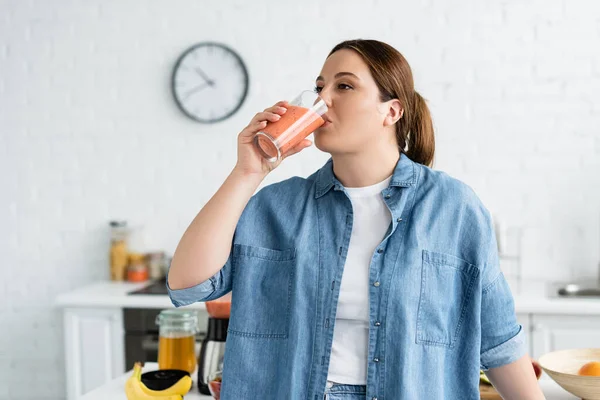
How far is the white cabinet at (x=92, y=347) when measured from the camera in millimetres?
3469

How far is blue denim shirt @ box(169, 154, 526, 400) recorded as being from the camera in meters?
1.42

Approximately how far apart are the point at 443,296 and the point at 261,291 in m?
0.38

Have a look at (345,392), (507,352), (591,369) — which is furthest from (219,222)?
(591,369)

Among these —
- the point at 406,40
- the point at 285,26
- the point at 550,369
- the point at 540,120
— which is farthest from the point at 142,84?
the point at 550,369

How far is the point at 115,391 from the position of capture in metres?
1.91

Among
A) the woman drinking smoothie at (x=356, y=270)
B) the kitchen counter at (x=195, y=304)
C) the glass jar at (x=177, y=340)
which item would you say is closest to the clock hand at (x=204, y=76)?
the kitchen counter at (x=195, y=304)

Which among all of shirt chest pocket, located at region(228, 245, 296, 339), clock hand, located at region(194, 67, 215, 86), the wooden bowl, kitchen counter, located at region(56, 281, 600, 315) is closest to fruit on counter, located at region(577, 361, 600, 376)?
the wooden bowl

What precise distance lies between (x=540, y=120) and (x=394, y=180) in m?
2.30

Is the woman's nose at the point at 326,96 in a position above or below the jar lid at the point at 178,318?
above

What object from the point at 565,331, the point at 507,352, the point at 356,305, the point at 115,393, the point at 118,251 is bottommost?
the point at 565,331

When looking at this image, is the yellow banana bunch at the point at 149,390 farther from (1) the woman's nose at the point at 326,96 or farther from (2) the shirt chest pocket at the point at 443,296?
(1) the woman's nose at the point at 326,96

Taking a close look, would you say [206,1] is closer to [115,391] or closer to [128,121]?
[128,121]

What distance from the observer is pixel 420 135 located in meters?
1.66

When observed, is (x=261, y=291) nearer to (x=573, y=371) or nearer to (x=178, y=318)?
(x=178, y=318)
